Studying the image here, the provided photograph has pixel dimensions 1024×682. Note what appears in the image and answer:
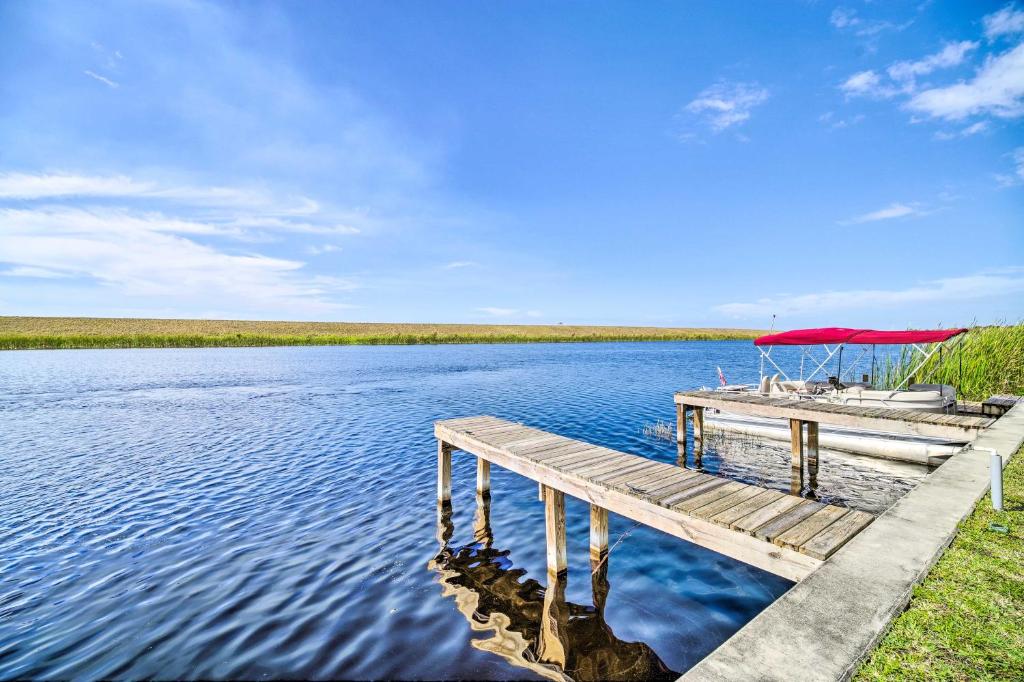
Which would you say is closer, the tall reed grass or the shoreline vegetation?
the shoreline vegetation

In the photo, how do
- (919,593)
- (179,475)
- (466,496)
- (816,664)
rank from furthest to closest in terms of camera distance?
(179,475) < (466,496) < (919,593) < (816,664)

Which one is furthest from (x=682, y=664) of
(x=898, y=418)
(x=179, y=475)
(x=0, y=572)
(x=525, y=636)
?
(x=179, y=475)

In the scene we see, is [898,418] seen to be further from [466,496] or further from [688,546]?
[466,496]

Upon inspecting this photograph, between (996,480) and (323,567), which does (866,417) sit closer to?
(996,480)

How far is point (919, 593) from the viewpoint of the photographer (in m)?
4.04

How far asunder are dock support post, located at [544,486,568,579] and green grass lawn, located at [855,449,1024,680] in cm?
448

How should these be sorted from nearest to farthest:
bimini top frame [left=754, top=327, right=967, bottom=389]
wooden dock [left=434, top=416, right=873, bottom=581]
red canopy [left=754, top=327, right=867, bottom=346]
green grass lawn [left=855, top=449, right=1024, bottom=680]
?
green grass lawn [left=855, top=449, right=1024, bottom=680], wooden dock [left=434, top=416, right=873, bottom=581], bimini top frame [left=754, top=327, right=967, bottom=389], red canopy [left=754, top=327, right=867, bottom=346]

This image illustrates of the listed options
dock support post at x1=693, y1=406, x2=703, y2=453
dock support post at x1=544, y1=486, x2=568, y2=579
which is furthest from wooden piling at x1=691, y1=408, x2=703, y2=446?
dock support post at x1=544, y1=486, x2=568, y2=579

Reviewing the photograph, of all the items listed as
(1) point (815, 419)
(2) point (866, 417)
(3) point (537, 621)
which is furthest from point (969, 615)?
(1) point (815, 419)

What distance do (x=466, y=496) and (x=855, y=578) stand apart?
853 centimetres

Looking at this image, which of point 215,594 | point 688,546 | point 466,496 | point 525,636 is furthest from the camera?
point 466,496

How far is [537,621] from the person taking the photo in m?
6.43

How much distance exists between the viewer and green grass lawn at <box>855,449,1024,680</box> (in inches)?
124

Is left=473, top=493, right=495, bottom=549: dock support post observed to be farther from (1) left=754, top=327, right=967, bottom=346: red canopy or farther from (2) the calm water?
(1) left=754, top=327, right=967, bottom=346: red canopy
